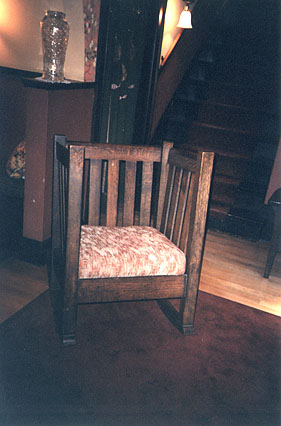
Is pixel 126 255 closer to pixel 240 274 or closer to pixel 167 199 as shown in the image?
pixel 167 199

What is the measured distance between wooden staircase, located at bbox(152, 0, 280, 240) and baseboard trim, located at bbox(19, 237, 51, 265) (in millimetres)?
1697

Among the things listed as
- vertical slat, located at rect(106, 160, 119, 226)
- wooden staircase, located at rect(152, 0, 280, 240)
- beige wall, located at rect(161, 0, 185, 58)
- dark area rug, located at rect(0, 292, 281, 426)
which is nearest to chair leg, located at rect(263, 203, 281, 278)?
dark area rug, located at rect(0, 292, 281, 426)

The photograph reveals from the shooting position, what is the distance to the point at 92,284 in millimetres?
1673

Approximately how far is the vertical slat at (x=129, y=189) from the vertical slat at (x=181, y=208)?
0.25 meters

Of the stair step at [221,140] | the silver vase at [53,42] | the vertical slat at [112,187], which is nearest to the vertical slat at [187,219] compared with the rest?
the vertical slat at [112,187]

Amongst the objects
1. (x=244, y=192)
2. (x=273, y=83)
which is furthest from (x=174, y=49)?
(x=244, y=192)

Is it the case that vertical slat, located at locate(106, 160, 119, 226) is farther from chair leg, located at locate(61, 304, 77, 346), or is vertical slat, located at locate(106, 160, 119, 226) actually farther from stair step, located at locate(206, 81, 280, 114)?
stair step, located at locate(206, 81, 280, 114)

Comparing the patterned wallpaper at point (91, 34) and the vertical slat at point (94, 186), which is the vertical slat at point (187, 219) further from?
the patterned wallpaper at point (91, 34)

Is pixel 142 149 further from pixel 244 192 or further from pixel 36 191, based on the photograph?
pixel 244 192

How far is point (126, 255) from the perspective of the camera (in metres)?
1.69

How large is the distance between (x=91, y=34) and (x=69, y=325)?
7.40ft

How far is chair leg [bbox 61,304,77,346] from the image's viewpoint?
169 cm

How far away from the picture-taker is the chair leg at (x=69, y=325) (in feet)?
5.54

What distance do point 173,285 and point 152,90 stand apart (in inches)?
86.2
